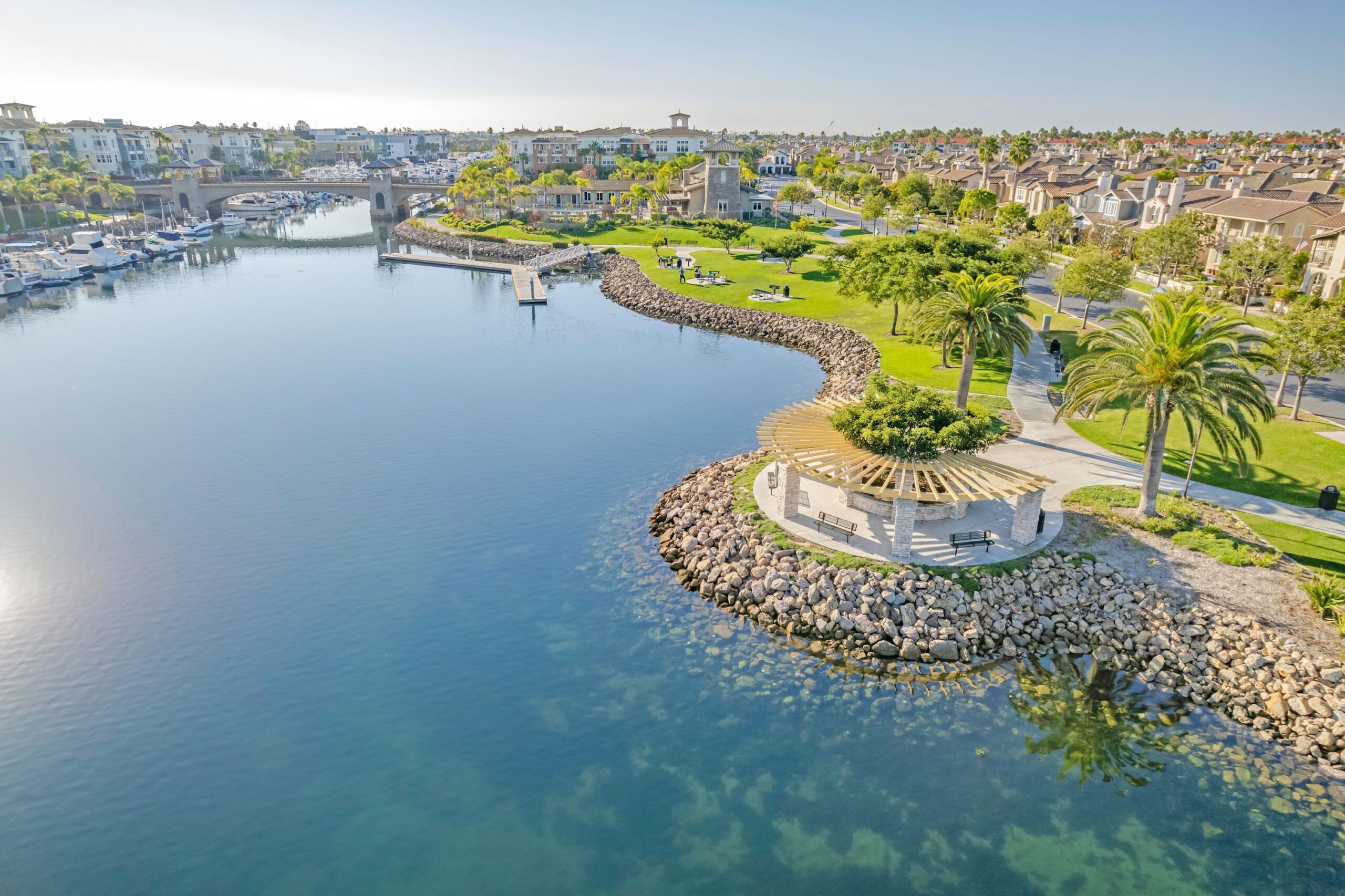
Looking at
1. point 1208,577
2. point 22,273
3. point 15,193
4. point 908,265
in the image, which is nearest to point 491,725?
point 1208,577

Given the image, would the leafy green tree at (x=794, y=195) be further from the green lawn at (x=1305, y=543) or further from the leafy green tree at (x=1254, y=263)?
the green lawn at (x=1305, y=543)

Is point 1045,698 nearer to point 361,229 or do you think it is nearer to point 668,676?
point 668,676

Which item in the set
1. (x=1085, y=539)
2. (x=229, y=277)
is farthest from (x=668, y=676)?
(x=229, y=277)

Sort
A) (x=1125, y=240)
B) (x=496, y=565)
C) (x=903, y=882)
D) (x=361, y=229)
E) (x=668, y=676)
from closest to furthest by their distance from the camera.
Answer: (x=903, y=882), (x=668, y=676), (x=496, y=565), (x=1125, y=240), (x=361, y=229)

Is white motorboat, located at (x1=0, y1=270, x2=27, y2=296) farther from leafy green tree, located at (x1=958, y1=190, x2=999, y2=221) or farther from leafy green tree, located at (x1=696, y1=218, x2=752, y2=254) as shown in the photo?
leafy green tree, located at (x1=958, y1=190, x2=999, y2=221)

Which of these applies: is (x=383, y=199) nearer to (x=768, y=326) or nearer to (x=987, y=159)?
(x=987, y=159)

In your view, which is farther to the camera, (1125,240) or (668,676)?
(1125,240)
